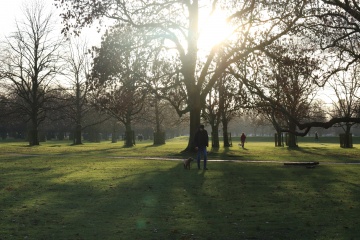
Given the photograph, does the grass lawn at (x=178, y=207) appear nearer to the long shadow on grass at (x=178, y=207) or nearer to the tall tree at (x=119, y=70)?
the long shadow on grass at (x=178, y=207)

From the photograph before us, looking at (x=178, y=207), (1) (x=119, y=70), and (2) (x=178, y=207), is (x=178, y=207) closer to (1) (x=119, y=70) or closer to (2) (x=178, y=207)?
(2) (x=178, y=207)

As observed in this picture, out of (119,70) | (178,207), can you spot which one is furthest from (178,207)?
(119,70)

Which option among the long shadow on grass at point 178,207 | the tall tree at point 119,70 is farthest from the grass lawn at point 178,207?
the tall tree at point 119,70

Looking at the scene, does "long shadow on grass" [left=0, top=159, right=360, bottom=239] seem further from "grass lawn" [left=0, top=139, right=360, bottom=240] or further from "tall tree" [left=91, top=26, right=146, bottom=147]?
"tall tree" [left=91, top=26, right=146, bottom=147]

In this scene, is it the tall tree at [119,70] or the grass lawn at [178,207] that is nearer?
the grass lawn at [178,207]

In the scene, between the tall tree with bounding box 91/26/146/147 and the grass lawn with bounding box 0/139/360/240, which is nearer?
the grass lawn with bounding box 0/139/360/240

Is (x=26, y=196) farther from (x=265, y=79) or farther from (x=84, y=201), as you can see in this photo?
(x=265, y=79)

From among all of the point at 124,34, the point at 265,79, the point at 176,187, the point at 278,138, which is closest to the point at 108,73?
the point at 124,34

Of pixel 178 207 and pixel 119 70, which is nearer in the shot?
pixel 178 207

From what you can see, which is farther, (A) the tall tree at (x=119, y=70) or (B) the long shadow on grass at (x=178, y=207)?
(A) the tall tree at (x=119, y=70)

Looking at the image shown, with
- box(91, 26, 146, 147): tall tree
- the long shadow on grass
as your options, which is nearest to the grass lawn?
the long shadow on grass

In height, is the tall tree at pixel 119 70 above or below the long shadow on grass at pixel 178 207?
above

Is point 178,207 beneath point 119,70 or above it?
beneath

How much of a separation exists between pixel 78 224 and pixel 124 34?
2121cm
